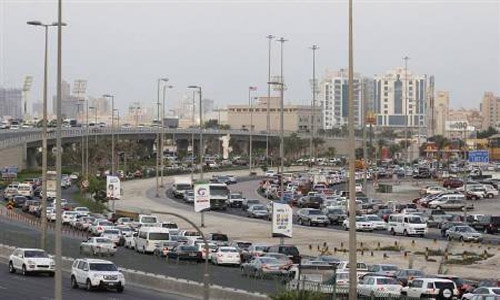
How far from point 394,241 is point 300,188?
49158mm

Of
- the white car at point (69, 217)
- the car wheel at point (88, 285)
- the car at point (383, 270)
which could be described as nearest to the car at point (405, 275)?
the car at point (383, 270)

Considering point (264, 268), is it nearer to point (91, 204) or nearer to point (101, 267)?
point (101, 267)

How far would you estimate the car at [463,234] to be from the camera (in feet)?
225

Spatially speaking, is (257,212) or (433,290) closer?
(433,290)

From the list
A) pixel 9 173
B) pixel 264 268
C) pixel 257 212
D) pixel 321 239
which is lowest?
pixel 321 239

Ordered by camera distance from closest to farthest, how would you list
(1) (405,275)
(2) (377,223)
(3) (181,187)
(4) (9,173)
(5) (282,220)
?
(1) (405,275)
(5) (282,220)
(2) (377,223)
(3) (181,187)
(4) (9,173)

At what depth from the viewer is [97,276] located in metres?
44.1

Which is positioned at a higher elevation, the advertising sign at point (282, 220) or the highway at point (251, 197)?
the advertising sign at point (282, 220)

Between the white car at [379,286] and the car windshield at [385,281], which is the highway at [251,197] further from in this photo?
the white car at [379,286]

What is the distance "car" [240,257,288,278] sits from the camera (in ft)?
149

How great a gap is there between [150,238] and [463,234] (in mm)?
20169

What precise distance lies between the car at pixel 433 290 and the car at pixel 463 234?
29.2 meters

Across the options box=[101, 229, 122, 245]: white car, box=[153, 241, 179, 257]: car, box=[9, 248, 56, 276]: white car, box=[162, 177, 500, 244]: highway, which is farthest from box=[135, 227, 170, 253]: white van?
box=[162, 177, 500, 244]: highway

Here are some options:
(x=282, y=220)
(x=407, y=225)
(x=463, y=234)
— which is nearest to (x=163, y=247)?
(x=282, y=220)
